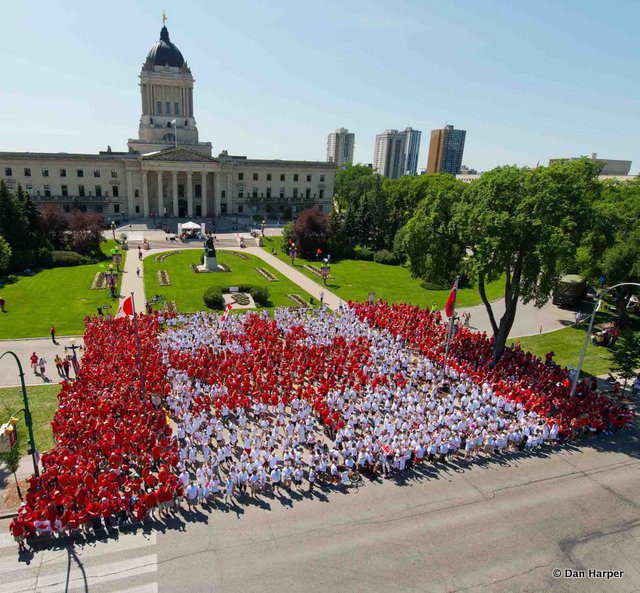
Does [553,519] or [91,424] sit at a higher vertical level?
[91,424]

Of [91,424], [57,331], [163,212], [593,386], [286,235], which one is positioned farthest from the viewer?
[163,212]

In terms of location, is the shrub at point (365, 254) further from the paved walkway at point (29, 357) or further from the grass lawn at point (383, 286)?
the paved walkway at point (29, 357)

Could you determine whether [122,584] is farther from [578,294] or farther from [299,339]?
[578,294]

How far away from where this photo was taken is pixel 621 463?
18062 millimetres

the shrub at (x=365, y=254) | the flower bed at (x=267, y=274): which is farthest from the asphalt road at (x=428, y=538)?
the shrub at (x=365, y=254)

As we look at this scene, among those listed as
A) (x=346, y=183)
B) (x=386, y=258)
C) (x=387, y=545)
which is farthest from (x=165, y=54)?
(x=387, y=545)

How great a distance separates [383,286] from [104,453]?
3497cm

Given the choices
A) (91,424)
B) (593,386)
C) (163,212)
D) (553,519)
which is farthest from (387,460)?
(163,212)

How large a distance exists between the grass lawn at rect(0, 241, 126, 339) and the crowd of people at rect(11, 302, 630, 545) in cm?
590

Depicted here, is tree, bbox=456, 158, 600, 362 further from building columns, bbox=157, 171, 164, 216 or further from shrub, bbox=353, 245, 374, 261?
building columns, bbox=157, 171, 164, 216

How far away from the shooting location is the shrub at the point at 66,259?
46.9 m

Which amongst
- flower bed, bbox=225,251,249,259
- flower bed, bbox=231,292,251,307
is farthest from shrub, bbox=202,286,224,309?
flower bed, bbox=225,251,249,259

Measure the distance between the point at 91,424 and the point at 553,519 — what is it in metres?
16.2

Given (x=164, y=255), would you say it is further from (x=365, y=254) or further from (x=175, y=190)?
(x=175, y=190)
